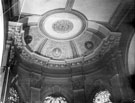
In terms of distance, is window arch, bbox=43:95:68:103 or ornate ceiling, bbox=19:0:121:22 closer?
ornate ceiling, bbox=19:0:121:22

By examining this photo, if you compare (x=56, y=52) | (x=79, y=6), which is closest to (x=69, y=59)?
(x=56, y=52)

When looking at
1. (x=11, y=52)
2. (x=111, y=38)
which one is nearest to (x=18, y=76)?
(x=11, y=52)

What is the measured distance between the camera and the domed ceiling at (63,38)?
35.8ft

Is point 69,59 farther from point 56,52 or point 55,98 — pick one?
point 55,98

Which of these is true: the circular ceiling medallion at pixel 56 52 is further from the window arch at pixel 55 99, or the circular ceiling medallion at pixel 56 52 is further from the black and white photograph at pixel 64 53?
the window arch at pixel 55 99

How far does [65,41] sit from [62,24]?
Result: 1.10 metres

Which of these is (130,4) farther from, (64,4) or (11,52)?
(11,52)

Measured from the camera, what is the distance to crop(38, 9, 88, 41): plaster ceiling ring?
36.1 ft

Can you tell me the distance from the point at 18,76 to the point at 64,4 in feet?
11.6

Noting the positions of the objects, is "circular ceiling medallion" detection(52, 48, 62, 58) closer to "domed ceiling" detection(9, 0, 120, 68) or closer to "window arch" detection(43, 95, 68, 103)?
"domed ceiling" detection(9, 0, 120, 68)

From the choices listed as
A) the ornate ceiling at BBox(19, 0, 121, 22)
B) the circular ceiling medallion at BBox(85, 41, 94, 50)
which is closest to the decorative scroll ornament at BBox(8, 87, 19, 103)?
the ornate ceiling at BBox(19, 0, 121, 22)

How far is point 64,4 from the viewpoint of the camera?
10.4 meters

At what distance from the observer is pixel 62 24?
1166cm

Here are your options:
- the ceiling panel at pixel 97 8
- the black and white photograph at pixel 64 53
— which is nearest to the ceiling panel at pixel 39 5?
the black and white photograph at pixel 64 53
